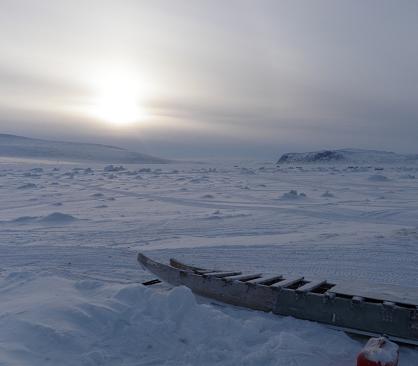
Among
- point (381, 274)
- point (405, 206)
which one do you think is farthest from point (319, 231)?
point (405, 206)

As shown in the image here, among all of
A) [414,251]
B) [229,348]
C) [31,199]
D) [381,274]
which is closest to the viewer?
[229,348]

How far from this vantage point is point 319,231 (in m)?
10.8

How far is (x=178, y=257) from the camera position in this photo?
8.50 meters

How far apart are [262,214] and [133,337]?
30.6 feet

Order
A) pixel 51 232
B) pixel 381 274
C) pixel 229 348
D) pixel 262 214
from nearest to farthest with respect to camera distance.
Answer: 1. pixel 229 348
2. pixel 381 274
3. pixel 51 232
4. pixel 262 214

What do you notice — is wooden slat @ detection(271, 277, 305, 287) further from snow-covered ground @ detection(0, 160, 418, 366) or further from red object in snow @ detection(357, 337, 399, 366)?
red object in snow @ detection(357, 337, 399, 366)

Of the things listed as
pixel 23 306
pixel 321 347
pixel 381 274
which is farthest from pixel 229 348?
pixel 381 274

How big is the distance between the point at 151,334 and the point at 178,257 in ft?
12.6

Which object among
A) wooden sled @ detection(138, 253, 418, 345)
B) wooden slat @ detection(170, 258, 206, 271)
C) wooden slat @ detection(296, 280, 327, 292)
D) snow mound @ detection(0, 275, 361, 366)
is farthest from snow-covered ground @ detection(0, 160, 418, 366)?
wooden slat @ detection(170, 258, 206, 271)

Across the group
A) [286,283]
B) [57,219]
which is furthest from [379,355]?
[57,219]

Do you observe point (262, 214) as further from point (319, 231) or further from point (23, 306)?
point (23, 306)

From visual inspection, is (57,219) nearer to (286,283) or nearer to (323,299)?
(286,283)

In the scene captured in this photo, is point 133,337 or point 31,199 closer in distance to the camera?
point 133,337

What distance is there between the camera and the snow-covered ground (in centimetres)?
430
